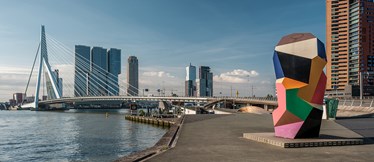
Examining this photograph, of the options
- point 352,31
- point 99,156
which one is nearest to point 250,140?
point 99,156

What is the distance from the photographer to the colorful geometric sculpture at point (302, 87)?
1794 centimetres

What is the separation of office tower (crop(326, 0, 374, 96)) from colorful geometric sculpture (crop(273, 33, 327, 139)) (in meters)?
157

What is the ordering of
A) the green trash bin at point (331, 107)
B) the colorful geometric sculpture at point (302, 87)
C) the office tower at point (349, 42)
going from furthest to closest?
the office tower at point (349, 42), the green trash bin at point (331, 107), the colorful geometric sculpture at point (302, 87)

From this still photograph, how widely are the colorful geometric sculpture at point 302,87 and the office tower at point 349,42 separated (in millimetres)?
156573

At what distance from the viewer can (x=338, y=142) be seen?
17.1 meters

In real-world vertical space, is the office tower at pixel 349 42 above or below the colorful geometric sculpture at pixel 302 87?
above

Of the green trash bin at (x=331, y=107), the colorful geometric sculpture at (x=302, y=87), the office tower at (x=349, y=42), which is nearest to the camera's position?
the colorful geometric sculpture at (x=302, y=87)

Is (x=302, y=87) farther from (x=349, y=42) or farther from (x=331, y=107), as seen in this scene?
(x=349, y=42)

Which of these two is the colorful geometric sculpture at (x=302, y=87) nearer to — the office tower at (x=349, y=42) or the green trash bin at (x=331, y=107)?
the green trash bin at (x=331, y=107)

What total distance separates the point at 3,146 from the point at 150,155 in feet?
88.5

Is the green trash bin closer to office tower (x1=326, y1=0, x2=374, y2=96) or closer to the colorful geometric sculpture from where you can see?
the colorful geometric sculpture

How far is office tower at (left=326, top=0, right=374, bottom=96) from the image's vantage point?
16688 centimetres

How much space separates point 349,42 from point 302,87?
17270cm

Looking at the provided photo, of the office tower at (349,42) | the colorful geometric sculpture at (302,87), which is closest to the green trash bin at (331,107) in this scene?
the colorful geometric sculpture at (302,87)
